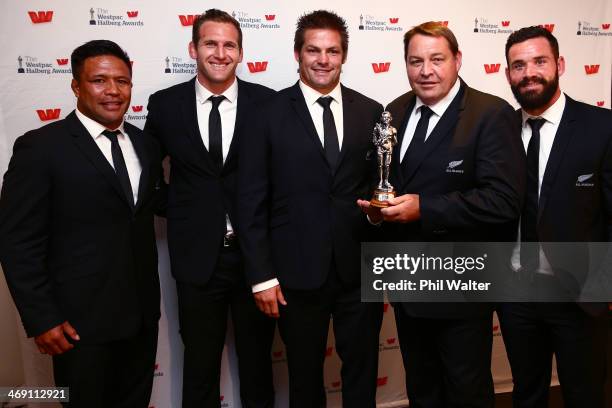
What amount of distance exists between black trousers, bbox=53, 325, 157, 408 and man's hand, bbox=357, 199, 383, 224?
1.00 m

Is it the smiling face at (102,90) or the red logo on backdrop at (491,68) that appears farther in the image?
the red logo on backdrop at (491,68)

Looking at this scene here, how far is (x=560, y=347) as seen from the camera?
1934mm

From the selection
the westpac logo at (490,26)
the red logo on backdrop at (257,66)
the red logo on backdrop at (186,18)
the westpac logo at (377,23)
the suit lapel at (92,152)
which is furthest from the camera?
the westpac logo at (490,26)

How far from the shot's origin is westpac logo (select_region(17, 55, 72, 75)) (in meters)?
2.43

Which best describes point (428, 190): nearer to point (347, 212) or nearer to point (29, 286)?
point (347, 212)

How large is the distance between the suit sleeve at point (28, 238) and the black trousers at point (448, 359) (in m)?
1.33

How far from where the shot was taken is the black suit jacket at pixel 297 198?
1.91 metres

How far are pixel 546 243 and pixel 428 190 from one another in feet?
1.68

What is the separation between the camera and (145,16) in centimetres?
254

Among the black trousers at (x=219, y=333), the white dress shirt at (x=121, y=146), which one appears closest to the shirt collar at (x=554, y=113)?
the black trousers at (x=219, y=333)

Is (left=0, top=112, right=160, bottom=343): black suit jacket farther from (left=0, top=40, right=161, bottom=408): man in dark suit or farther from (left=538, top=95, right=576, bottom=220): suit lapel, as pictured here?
(left=538, top=95, right=576, bottom=220): suit lapel

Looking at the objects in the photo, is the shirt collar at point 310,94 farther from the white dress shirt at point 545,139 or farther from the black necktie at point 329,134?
the white dress shirt at point 545,139

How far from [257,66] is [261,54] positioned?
7cm

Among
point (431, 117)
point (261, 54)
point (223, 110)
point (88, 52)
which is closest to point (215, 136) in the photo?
point (223, 110)
